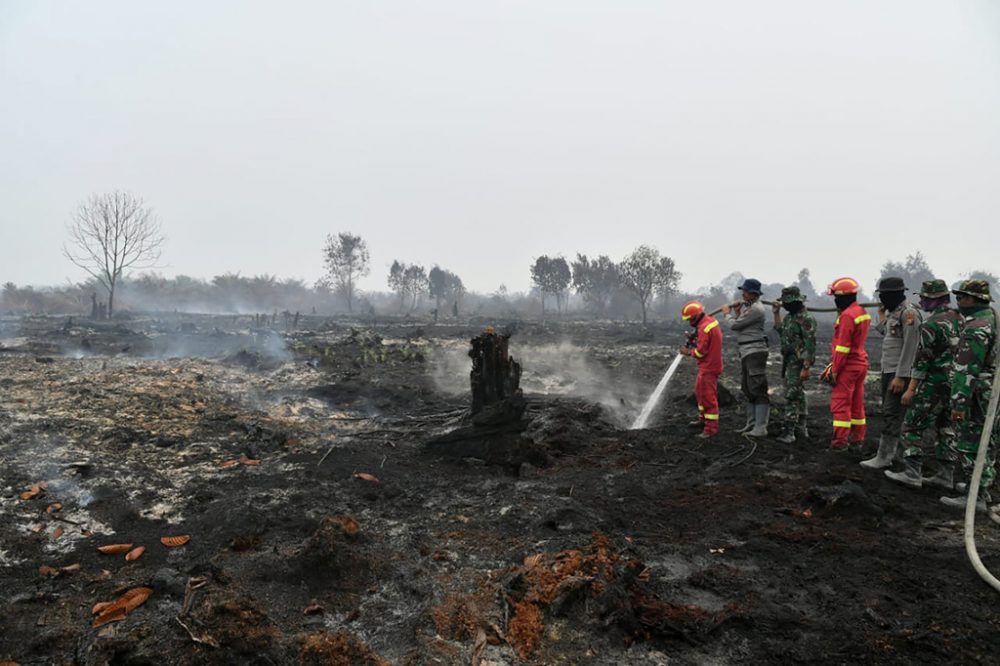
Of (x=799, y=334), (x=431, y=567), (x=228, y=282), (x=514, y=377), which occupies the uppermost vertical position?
(x=228, y=282)

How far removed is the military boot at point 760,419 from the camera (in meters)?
6.52

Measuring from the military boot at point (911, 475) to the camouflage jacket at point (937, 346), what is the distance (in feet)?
2.61

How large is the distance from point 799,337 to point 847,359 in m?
0.74

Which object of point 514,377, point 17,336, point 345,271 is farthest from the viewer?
point 345,271

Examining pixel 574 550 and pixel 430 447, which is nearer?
pixel 574 550

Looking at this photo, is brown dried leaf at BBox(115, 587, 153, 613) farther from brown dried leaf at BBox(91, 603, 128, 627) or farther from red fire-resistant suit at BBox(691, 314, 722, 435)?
red fire-resistant suit at BBox(691, 314, 722, 435)

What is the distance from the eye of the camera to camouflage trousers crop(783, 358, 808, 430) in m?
6.23

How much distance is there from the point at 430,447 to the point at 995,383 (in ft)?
17.7

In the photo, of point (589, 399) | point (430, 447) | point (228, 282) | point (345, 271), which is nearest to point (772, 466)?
point (430, 447)

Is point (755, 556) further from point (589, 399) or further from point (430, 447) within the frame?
point (589, 399)

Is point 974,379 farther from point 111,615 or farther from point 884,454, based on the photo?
point 111,615

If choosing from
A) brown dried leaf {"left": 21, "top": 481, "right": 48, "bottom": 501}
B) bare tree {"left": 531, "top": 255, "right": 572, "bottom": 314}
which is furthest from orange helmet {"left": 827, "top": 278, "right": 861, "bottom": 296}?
bare tree {"left": 531, "top": 255, "right": 572, "bottom": 314}

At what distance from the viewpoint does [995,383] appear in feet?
12.4

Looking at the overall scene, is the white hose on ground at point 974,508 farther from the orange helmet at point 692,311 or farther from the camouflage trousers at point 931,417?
the orange helmet at point 692,311
